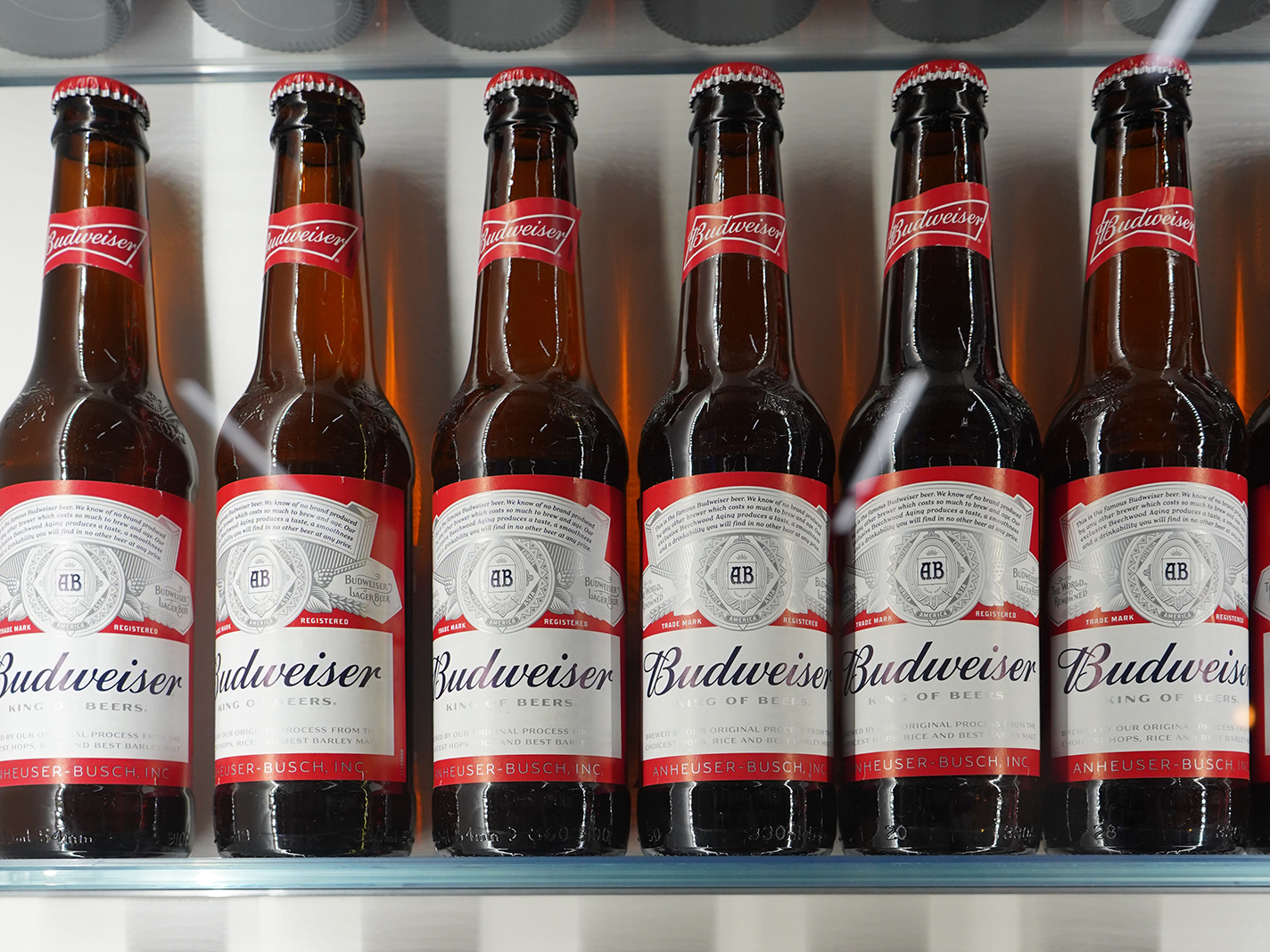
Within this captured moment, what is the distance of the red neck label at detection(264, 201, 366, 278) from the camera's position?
0.83 meters

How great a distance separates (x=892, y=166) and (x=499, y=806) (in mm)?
537

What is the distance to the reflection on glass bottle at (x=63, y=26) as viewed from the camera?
89 centimetres

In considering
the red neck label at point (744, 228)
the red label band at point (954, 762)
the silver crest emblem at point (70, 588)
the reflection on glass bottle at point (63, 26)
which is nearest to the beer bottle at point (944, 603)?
the red label band at point (954, 762)

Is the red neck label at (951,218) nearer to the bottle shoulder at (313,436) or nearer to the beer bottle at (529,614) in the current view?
the beer bottle at (529,614)

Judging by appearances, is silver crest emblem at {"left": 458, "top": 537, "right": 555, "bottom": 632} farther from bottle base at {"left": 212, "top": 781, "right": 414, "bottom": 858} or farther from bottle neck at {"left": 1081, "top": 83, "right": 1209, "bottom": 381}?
bottle neck at {"left": 1081, "top": 83, "right": 1209, "bottom": 381}

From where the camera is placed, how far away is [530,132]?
82cm

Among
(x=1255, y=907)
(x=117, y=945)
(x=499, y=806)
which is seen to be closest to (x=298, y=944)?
(x=117, y=945)

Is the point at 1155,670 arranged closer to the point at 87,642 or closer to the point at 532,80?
the point at 532,80

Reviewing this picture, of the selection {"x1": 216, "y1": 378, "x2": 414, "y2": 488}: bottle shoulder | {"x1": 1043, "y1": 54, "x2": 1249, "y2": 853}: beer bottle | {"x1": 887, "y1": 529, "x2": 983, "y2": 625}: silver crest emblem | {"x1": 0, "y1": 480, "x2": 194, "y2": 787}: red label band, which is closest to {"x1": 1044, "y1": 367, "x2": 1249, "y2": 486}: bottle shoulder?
{"x1": 1043, "y1": 54, "x2": 1249, "y2": 853}: beer bottle

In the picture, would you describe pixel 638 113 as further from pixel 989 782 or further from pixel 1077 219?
pixel 989 782

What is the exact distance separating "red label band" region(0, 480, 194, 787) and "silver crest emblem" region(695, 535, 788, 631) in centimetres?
34

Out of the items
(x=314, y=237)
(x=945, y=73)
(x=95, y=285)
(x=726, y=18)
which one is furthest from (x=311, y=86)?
(x=945, y=73)

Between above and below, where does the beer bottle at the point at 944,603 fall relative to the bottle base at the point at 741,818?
above

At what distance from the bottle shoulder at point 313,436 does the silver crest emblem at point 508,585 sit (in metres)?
0.11
